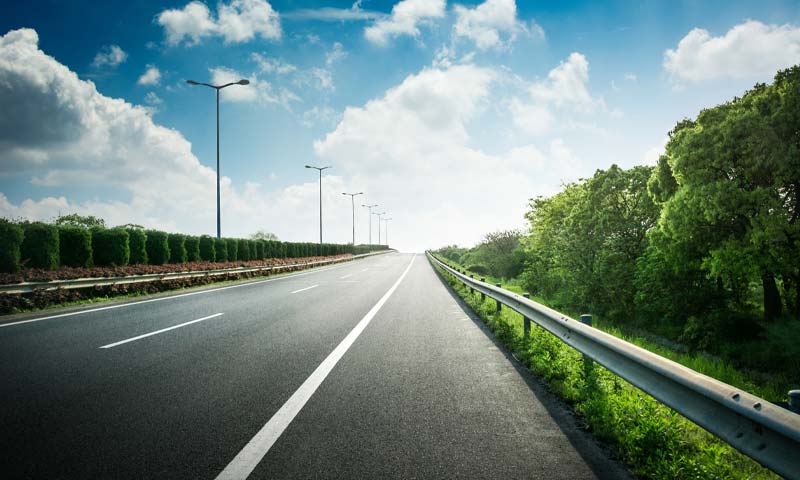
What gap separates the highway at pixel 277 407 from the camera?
3.05 meters

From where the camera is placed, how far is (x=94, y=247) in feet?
58.4

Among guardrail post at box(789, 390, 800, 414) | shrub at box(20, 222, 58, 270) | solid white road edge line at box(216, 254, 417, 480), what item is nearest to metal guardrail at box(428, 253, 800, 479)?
guardrail post at box(789, 390, 800, 414)

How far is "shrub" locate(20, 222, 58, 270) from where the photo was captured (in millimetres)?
14664

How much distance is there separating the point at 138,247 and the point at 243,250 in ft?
36.7

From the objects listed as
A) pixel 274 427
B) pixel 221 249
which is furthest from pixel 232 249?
pixel 274 427

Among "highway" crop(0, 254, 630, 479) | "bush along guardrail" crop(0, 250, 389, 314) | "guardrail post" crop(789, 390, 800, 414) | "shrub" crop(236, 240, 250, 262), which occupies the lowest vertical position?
"highway" crop(0, 254, 630, 479)

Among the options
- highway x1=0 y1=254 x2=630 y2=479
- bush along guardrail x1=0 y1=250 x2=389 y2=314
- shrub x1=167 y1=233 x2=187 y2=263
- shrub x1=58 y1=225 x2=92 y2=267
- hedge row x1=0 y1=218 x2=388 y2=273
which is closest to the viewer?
highway x1=0 y1=254 x2=630 y2=479

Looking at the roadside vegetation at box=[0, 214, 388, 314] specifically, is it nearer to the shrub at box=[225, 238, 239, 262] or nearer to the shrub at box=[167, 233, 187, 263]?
the shrub at box=[167, 233, 187, 263]

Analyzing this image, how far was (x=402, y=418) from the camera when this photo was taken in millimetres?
3926

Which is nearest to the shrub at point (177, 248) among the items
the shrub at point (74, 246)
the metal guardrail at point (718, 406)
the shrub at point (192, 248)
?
the shrub at point (192, 248)

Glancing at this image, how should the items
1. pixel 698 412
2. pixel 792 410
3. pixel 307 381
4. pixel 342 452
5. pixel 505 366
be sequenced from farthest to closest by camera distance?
pixel 505 366 → pixel 307 381 → pixel 342 452 → pixel 698 412 → pixel 792 410

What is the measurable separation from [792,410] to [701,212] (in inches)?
→ 554

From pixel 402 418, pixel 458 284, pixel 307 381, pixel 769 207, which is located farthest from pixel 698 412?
pixel 458 284

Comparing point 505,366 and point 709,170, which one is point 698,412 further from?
point 709,170
